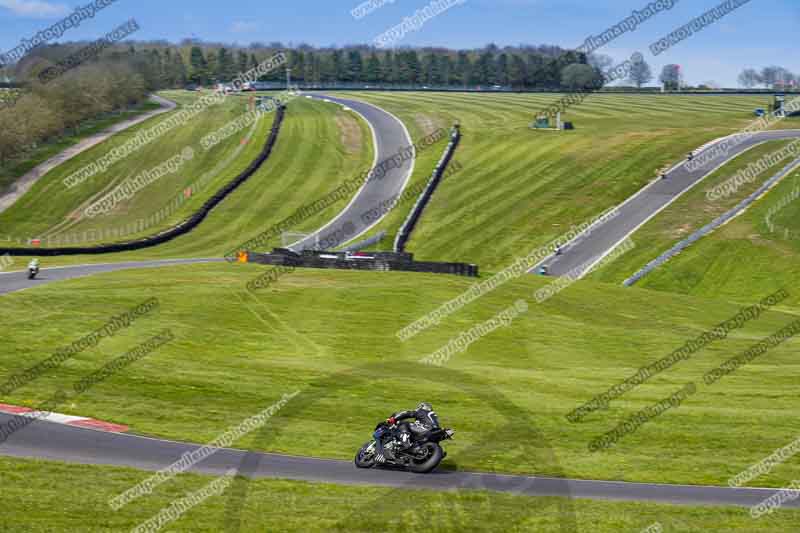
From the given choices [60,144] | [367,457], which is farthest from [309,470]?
[60,144]

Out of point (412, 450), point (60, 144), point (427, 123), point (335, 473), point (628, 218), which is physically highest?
point (60, 144)

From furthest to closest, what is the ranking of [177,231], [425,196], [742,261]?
[425,196], [177,231], [742,261]

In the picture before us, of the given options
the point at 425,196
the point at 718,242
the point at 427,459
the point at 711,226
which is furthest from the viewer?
the point at 425,196

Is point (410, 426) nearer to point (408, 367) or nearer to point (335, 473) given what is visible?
point (335, 473)

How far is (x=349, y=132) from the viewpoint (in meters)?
114

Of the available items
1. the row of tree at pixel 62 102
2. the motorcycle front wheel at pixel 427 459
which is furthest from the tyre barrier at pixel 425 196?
the row of tree at pixel 62 102

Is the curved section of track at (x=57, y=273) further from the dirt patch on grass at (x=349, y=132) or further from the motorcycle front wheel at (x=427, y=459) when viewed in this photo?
the dirt patch on grass at (x=349, y=132)

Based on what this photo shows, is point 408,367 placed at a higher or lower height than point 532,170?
lower

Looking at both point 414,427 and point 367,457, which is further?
point 367,457

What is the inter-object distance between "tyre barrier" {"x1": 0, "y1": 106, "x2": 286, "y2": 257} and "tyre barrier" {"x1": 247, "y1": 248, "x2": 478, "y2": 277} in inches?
581

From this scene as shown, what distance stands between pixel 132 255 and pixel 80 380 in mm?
34907

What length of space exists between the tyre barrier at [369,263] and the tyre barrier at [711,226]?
15.6m

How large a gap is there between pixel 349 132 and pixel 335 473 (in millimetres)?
94776

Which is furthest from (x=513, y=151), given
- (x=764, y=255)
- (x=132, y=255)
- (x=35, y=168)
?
(x=35, y=168)
